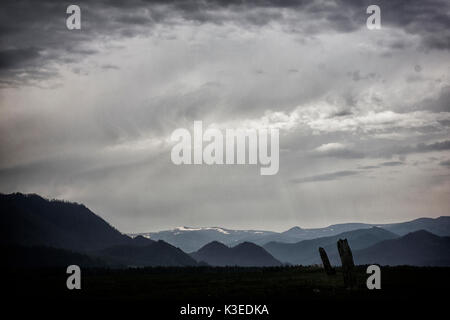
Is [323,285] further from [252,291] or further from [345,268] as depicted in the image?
[252,291]
